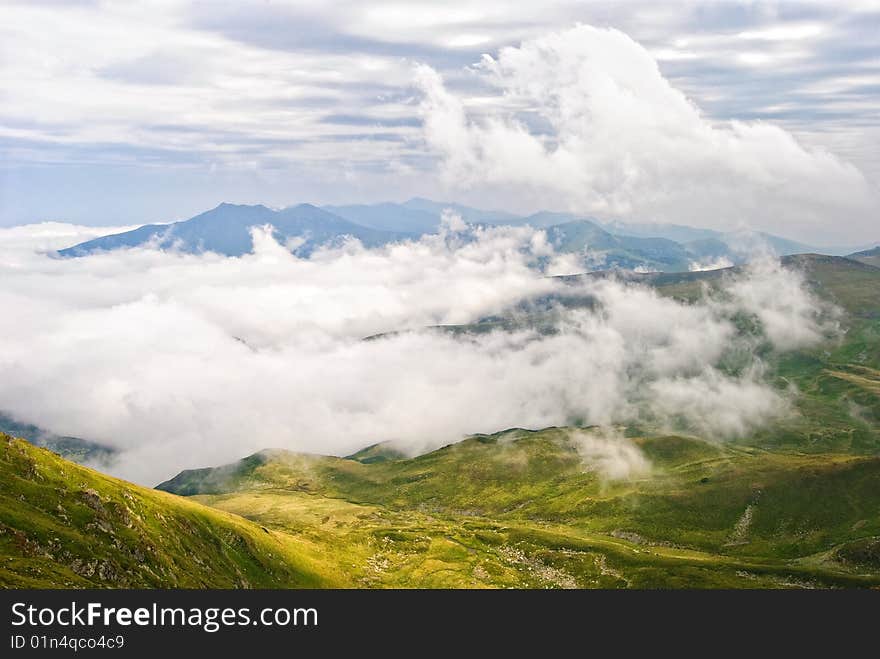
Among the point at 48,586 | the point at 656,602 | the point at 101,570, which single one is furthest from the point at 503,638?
the point at 101,570

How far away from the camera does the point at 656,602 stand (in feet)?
222

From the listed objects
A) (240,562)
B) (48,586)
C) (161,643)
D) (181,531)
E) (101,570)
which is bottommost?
(240,562)

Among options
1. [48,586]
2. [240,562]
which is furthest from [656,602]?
[240,562]

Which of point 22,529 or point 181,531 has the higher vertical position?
point 22,529

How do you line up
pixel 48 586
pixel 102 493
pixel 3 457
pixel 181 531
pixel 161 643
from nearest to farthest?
pixel 161 643, pixel 48 586, pixel 3 457, pixel 102 493, pixel 181 531

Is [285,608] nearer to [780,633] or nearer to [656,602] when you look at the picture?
[656,602]

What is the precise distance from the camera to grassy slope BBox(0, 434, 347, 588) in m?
93.6

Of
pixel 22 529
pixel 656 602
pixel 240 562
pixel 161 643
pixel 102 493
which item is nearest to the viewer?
pixel 161 643

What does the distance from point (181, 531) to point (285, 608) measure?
341ft

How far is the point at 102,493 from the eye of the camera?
13350 cm

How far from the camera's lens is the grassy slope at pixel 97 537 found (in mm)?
93625

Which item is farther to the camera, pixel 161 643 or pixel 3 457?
pixel 3 457

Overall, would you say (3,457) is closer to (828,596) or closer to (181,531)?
(181,531)

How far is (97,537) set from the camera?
111 meters
